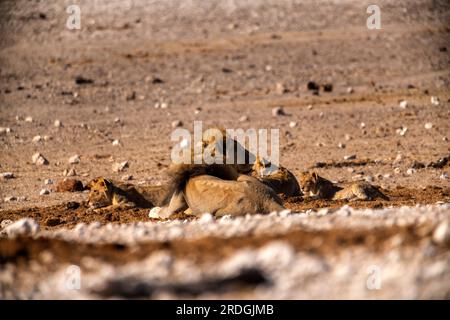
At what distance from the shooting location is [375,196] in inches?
382

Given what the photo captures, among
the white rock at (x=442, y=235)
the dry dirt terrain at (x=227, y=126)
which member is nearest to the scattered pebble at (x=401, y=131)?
the dry dirt terrain at (x=227, y=126)

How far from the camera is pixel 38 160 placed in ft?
40.2

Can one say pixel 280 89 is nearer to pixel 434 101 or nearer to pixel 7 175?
pixel 434 101

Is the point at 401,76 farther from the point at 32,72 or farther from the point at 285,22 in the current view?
the point at 32,72

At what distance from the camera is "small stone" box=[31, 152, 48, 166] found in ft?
40.1

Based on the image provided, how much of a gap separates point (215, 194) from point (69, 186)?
9.06ft

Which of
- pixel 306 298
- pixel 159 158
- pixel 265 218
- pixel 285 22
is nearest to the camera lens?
pixel 306 298

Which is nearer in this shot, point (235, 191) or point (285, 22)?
point (235, 191)

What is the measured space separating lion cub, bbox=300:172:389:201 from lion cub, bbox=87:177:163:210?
1.64 meters

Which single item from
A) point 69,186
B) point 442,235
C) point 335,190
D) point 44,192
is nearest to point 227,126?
point 69,186

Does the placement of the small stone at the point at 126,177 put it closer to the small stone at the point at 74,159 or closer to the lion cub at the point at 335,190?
the small stone at the point at 74,159

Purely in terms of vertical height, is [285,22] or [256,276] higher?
[285,22]

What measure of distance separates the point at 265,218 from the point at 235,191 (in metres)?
1.74
